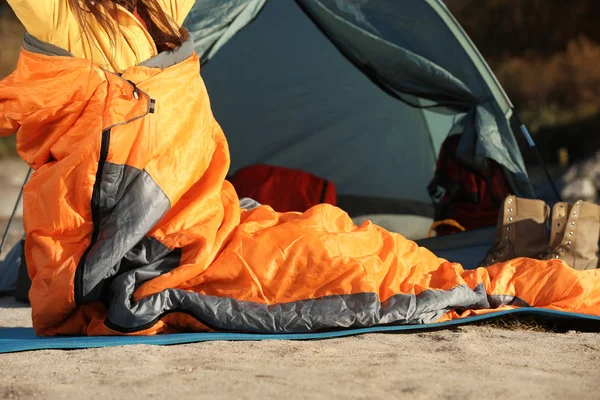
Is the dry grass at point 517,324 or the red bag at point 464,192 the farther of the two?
the red bag at point 464,192

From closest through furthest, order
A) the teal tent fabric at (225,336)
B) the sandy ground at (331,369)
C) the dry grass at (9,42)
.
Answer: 1. the sandy ground at (331,369)
2. the teal tent fabric at (225,336)
3. the dry grass at (9,42)

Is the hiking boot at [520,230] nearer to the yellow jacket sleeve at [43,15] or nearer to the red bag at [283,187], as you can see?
the red bag at [283,187]

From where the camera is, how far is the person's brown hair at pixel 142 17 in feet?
7.23

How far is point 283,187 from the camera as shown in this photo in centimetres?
406

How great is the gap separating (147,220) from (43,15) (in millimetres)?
565

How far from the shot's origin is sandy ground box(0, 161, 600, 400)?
1709 millimetres

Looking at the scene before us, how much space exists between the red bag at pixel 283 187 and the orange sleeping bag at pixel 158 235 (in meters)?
1.55

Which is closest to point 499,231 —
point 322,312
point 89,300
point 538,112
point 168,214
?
point 322,312

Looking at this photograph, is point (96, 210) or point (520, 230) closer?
point (96, 210)

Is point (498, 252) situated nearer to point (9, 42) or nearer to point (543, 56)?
point (543, 56)

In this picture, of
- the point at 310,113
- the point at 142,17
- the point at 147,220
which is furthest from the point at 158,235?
the point at 310,113

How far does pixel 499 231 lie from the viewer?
3041mm

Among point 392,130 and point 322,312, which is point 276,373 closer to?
point 322,312

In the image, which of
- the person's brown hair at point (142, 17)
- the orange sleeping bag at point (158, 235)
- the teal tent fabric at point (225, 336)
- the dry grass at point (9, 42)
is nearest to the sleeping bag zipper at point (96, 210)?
the orange sleeping bag at point (158, 235)
